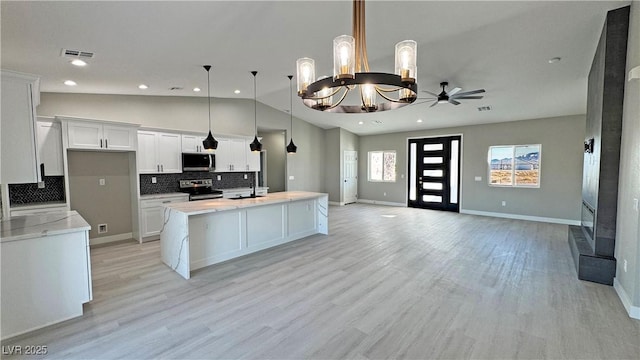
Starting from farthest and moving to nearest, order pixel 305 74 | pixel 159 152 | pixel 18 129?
pixel 159 152, pixel 18 129, pixel 305 74

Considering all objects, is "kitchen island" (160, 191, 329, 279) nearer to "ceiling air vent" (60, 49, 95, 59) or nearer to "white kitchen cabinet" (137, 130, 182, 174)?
"white kitchen cabinet" (137, 130, 182, 174)

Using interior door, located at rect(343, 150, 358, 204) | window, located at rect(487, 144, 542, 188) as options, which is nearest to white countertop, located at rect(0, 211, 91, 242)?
interior door, located at rect(343, 150, 358, 204)

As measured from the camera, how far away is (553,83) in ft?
16.2

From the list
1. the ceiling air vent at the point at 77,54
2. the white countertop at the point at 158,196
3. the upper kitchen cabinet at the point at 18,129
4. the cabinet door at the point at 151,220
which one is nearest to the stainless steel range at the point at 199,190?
the white countertop at the point at 158,196

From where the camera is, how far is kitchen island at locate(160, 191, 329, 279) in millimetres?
3645

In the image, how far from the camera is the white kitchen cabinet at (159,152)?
5.26m

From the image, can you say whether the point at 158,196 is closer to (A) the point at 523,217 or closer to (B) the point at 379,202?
(B) the point at 379,202

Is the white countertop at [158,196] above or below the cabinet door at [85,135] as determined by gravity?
below

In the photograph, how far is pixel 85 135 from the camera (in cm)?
456

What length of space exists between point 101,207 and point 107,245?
719mm

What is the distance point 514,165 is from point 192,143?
812 cm

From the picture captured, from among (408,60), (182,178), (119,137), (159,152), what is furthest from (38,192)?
(408,60)

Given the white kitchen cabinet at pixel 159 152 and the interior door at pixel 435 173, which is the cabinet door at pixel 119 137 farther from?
the interior door at pixel 435 173

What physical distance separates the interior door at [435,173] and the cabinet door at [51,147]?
8708 millimetres
